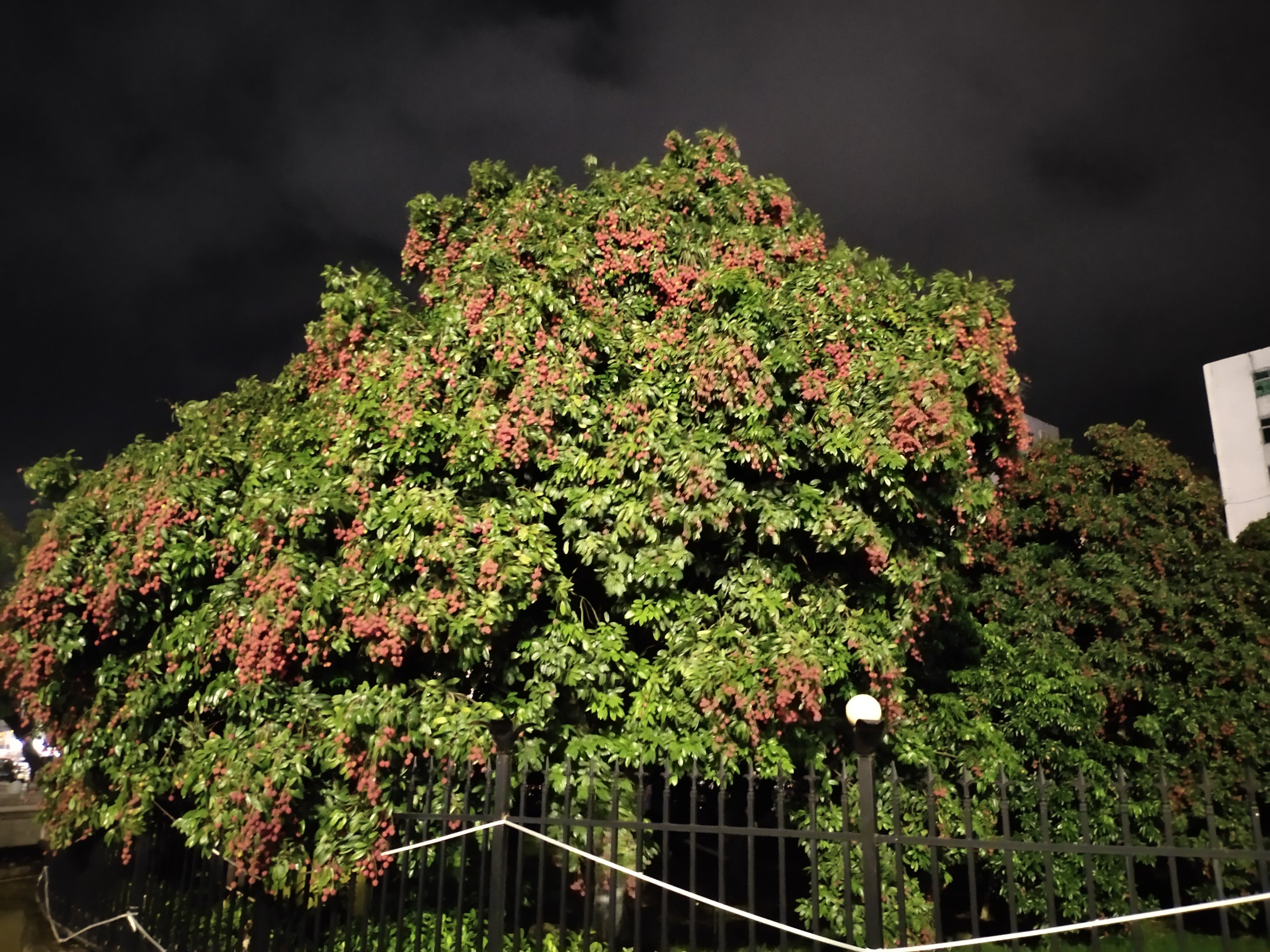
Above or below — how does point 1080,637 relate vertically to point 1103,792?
above

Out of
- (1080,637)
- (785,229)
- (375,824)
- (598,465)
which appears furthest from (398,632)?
(1080,637)

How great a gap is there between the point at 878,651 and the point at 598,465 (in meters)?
2.82

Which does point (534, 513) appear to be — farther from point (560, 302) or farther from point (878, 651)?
point (878, 651)

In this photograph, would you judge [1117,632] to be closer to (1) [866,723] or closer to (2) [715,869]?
(2) [715,869]

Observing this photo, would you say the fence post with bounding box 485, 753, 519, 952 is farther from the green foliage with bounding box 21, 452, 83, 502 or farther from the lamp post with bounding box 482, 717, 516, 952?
the green foliage with bounding box 21, 452, 83, 502

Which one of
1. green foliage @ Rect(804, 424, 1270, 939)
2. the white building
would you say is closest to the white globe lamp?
green foliage @ Rect(804, 424, 1270, 939)

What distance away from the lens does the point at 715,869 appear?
1226cm

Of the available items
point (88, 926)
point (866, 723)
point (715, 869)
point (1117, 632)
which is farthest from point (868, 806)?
point (1117, 632)

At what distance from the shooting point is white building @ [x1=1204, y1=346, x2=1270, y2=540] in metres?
37.1

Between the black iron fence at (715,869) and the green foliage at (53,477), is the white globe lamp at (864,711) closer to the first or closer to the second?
the black iron fence at (715,869)

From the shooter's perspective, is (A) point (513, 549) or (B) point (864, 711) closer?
(B) point (864, 711)

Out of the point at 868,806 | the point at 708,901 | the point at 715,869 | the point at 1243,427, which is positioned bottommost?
the point at 715,869

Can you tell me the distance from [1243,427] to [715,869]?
36.4m

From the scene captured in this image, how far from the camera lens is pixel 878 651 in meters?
7.36
